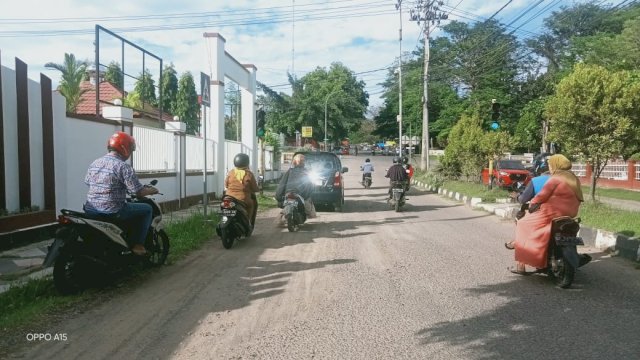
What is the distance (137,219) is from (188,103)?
36.5 m

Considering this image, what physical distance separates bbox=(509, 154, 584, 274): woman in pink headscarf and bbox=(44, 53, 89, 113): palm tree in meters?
19.8

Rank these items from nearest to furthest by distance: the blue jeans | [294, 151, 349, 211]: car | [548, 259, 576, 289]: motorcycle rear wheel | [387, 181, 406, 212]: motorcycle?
[548, 259, 576, 289]: motorcycle rear wheel, the blue jeans, [294, 151, 349, 211]: car, [387, 181, 406, 212]: motorcycle

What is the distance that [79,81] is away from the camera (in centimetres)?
2244

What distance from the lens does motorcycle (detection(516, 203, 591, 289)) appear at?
602cm

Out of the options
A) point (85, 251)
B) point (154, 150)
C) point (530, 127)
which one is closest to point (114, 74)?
point (154, 150)

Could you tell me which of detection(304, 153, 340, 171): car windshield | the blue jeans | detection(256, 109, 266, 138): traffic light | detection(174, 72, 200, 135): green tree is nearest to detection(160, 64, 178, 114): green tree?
detection(174, 72, 200, 135): green tree

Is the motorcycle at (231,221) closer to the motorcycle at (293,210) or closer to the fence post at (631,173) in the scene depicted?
the motorcycle at (293,210)

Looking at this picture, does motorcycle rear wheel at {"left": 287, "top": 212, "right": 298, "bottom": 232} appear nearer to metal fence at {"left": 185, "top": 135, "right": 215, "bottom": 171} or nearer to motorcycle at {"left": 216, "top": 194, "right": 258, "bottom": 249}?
motorcycle at {"left": 216, "top": 194, "right": 258, "bottom": 249}

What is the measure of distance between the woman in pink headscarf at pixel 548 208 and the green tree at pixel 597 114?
595 cm

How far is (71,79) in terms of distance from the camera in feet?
72.8

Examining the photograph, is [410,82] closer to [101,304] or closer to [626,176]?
[626,176]

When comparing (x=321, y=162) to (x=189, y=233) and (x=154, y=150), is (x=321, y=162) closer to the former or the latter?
(x=154, y=150)

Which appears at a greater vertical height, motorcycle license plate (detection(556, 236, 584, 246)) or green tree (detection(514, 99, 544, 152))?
green tree (detection(514, 99, 544, 152))

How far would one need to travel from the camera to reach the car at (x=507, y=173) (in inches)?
889
